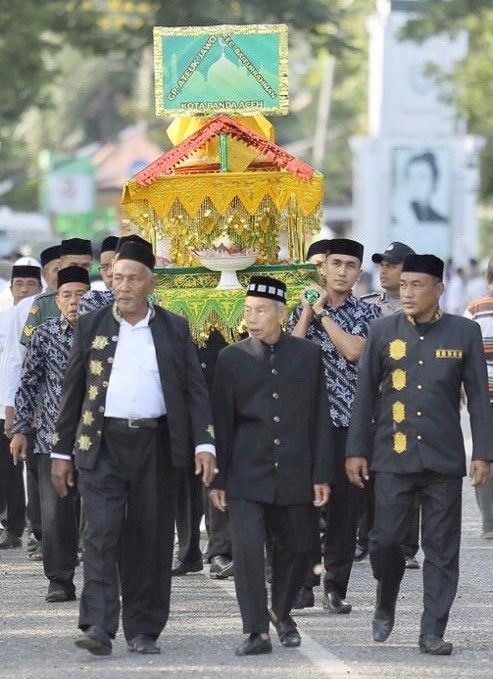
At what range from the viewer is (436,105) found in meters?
53.6

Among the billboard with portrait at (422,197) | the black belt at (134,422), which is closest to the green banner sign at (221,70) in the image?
the black belt at (134,422)

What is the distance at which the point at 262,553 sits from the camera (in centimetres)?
1055

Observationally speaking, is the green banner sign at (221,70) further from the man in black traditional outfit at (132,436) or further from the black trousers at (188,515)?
the man in black traditional outfit at (132,436)

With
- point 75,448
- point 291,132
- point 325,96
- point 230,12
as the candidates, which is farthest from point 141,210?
point 291,132

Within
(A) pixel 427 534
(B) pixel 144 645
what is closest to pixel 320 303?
(A) pixel 427 534

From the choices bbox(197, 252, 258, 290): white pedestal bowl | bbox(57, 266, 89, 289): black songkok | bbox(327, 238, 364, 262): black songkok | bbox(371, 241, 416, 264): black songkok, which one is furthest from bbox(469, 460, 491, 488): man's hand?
bbox(371, 241, 416, 264): black songkok

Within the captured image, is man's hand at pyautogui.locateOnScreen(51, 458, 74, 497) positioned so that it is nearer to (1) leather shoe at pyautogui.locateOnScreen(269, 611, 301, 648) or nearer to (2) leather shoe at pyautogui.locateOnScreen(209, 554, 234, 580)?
(1) leather shoe at pyautogui.locateOnScreen(269, 611, 301, 648)

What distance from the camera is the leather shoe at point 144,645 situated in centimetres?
1048

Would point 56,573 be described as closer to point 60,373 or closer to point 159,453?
point 60,373

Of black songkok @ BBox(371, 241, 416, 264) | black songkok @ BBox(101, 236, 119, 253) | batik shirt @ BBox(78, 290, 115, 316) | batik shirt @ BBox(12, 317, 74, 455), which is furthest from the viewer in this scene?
black songkok @ BBox(101, 236, 119, 253)

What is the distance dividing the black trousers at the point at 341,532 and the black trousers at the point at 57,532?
59.6 inches

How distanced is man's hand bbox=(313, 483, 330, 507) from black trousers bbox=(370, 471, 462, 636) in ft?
0.84

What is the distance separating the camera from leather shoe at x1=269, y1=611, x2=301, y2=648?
1068cm

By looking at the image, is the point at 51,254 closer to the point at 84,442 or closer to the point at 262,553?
the point at 84,442
